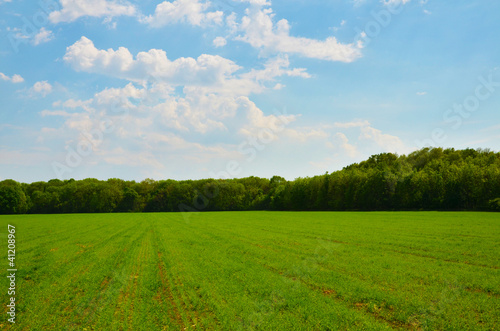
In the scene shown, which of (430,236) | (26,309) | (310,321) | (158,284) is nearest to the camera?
(310,321)

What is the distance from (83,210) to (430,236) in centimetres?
13820

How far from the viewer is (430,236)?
1065 inches

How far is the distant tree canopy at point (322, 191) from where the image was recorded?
74375mm

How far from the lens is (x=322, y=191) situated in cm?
11588

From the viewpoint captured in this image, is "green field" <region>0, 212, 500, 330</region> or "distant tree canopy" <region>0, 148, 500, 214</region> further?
"distant tree canopy" <region>0, 148, 500, 214</region>

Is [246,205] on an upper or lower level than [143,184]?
lower

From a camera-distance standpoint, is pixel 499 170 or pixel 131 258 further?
pixel 499 170

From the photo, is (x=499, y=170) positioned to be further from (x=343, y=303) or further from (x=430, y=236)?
(x=343, y=303)

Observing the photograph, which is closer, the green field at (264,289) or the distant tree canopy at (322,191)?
the green field at (264,289)

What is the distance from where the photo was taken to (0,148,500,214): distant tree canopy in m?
74.4

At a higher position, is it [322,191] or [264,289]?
[322,191]


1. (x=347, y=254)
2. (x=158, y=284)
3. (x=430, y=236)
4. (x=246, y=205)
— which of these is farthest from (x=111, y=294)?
(x=246, y=205)

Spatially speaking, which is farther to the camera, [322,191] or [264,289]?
[322,191]

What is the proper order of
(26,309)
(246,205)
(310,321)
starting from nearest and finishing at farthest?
(310,321), (26,309), (246,205)
